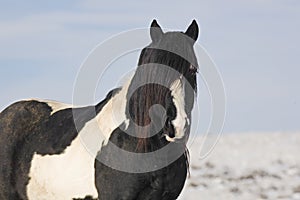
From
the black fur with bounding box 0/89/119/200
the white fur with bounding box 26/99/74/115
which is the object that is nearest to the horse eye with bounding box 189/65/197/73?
the black fur with bounding box 0/89/119/200

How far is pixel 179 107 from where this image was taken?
477 cm

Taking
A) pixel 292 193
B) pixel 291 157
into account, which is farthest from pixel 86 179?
pixel 291 157

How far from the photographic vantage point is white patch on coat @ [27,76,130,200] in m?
5.46

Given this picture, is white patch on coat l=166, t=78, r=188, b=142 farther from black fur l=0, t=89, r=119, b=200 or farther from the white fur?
the white fur

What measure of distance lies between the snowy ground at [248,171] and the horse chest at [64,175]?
100 inches

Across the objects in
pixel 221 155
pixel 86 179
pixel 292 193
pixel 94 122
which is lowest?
pixel 86 179

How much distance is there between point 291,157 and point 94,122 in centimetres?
1033

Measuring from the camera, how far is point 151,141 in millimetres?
5164

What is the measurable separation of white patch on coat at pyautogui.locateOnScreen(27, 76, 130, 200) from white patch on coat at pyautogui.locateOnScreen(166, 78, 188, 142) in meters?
0.57

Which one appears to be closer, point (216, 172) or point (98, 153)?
point (98, 153)

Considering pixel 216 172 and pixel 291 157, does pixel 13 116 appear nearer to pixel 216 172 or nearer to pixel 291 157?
pixel 216 172

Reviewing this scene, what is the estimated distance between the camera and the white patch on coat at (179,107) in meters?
4.73

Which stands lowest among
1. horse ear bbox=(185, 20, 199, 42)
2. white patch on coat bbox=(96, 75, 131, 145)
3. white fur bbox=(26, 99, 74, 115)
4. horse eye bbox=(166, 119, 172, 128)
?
horse eye bbox=(166, 119, 172, 128)

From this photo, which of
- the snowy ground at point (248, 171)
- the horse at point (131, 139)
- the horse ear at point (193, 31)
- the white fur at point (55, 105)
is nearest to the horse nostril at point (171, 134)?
the horse at point (131, 139)
